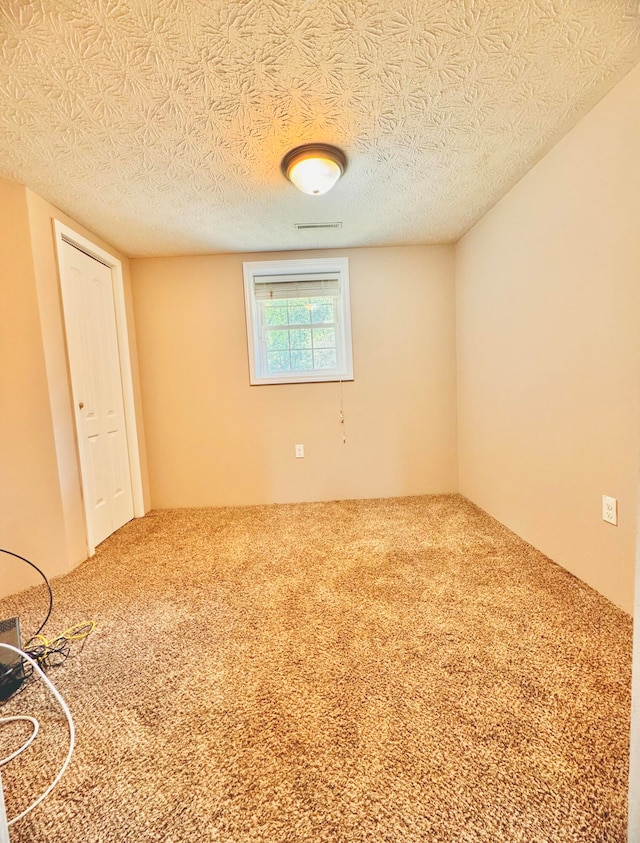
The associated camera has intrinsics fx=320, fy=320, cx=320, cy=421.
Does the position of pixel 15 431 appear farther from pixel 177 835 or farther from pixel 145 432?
pixel 177 835

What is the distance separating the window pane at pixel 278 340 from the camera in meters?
2.85

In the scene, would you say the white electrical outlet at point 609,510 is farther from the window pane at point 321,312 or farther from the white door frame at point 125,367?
the white door frame at point 125,367

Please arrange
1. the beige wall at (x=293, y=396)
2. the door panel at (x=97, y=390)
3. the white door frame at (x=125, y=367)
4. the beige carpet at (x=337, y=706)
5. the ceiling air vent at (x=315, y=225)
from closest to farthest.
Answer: the beige carpet at (x=337, y=706), the door panel at (x=97, y=390), the ceiling air vent at (x=315, y=225), the white door frame at (x=125, y=367), the beige wall at (x=293, y=396)

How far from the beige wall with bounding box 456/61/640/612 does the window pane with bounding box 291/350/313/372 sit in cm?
139

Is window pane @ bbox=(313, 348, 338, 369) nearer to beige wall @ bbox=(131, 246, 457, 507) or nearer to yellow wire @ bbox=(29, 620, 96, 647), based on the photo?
beige wall @ bbox=(131, 246, 457, 507)

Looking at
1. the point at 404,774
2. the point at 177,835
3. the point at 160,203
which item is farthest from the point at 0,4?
the point at 404,774

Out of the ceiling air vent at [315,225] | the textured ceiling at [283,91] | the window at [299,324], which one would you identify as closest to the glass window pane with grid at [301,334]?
the window at [299,324]

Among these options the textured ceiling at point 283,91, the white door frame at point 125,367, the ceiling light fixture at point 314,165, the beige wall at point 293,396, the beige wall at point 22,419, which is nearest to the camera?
the textured ceiling at point 283,91

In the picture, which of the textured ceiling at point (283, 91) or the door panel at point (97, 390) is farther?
the door panel at point (97, 390)

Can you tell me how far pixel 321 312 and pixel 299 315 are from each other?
0.65 ft

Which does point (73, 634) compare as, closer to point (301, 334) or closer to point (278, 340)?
point (278, 340)

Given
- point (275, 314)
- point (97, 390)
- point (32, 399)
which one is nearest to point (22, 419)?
point (32, 399)

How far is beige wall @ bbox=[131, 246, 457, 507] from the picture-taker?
2.75m

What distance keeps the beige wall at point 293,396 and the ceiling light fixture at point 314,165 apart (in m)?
1.09
